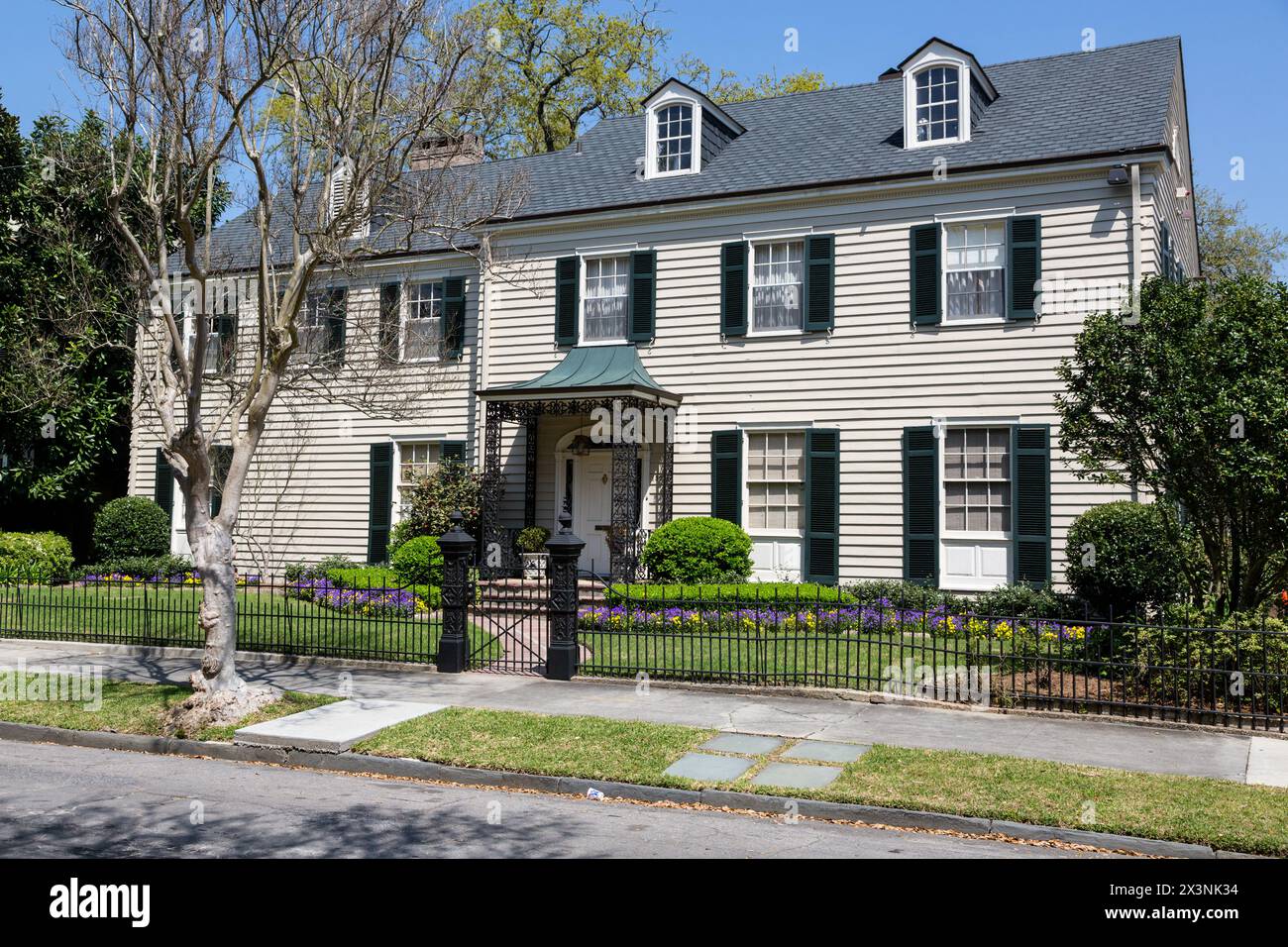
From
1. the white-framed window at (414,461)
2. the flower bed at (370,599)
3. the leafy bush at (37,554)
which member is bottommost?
the flower bed at (370,599)

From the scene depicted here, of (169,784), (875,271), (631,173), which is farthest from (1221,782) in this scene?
(631,173)

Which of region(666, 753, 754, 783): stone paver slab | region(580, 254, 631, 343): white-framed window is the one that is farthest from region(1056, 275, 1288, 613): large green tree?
region(580, 254, 631, 343): white-framed window

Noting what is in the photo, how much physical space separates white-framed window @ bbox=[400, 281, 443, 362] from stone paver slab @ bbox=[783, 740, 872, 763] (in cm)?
1429

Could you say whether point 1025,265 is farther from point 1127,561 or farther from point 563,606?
point 563,606

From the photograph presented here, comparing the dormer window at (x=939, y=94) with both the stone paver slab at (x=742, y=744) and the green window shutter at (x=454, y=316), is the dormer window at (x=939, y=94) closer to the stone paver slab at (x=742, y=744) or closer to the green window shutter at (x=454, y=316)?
the green window shutter at (x=454, y=316)

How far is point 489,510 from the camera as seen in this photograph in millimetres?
19812

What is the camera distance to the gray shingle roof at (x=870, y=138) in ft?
57.3

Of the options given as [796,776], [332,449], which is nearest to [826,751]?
[796,776]

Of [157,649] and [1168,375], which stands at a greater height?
[1168,375]

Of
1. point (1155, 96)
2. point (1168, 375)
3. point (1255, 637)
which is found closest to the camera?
point (1255, 637)

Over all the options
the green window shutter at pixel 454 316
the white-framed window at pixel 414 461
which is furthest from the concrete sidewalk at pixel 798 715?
the green window shutter at pixel 454 316

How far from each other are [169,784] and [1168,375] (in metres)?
10.3

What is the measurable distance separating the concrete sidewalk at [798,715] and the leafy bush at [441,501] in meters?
6.51
